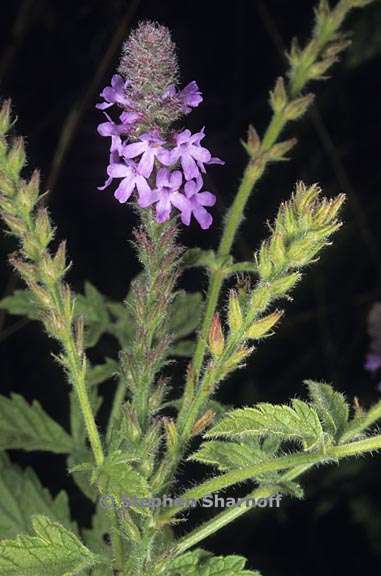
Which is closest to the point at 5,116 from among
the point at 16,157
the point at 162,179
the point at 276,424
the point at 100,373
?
the point at 16,157

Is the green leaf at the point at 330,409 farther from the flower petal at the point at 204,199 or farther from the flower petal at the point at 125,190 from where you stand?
the flower petal at the point at 125,190

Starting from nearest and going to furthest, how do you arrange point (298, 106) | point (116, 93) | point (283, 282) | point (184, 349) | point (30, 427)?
point (283, 282) → point (116, 93) → point (298, 106) → point (30, 427) → point (184, 349)

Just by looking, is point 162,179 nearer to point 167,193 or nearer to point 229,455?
point 167,193

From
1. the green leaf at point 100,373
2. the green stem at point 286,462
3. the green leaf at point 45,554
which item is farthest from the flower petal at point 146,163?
the green leaf at point 100,373

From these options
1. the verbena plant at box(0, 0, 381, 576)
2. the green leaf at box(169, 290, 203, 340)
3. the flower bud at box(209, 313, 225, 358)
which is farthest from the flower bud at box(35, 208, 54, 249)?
the green leaf at box(169, 290, 203, 340)

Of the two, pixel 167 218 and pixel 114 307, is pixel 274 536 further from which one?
pixel 167 218
